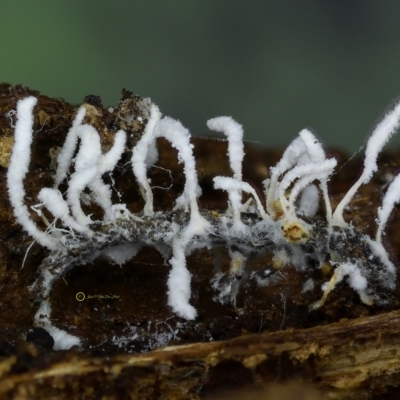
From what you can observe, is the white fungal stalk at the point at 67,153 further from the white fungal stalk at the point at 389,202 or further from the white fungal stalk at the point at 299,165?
the white fungal stalk at the point at 389,202

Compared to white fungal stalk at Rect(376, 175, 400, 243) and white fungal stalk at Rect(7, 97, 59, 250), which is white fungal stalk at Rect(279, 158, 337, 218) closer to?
white fungal stalk at Rect(376, 175, 400, 243)

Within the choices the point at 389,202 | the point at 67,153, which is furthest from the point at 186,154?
the point at 389,202

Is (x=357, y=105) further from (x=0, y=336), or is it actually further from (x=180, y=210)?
(x=0, y=336)

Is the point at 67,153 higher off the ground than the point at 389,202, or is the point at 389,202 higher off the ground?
the point at 67,153

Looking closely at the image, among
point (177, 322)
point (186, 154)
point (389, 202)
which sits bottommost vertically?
point (177, 322)

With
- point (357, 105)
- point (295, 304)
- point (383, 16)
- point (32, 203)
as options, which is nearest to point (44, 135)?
point (32, 203)

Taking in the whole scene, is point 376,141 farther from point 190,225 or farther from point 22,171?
point 22,171

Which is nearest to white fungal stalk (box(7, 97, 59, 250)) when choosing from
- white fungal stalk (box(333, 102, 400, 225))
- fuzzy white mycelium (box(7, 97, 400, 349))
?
fuzzy white mycelium (box(7, 97, 400, 349))

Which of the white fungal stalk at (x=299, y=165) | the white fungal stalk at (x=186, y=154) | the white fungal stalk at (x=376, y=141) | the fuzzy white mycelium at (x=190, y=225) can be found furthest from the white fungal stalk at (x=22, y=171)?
the white fungal stalk at (x=376, y=141)
